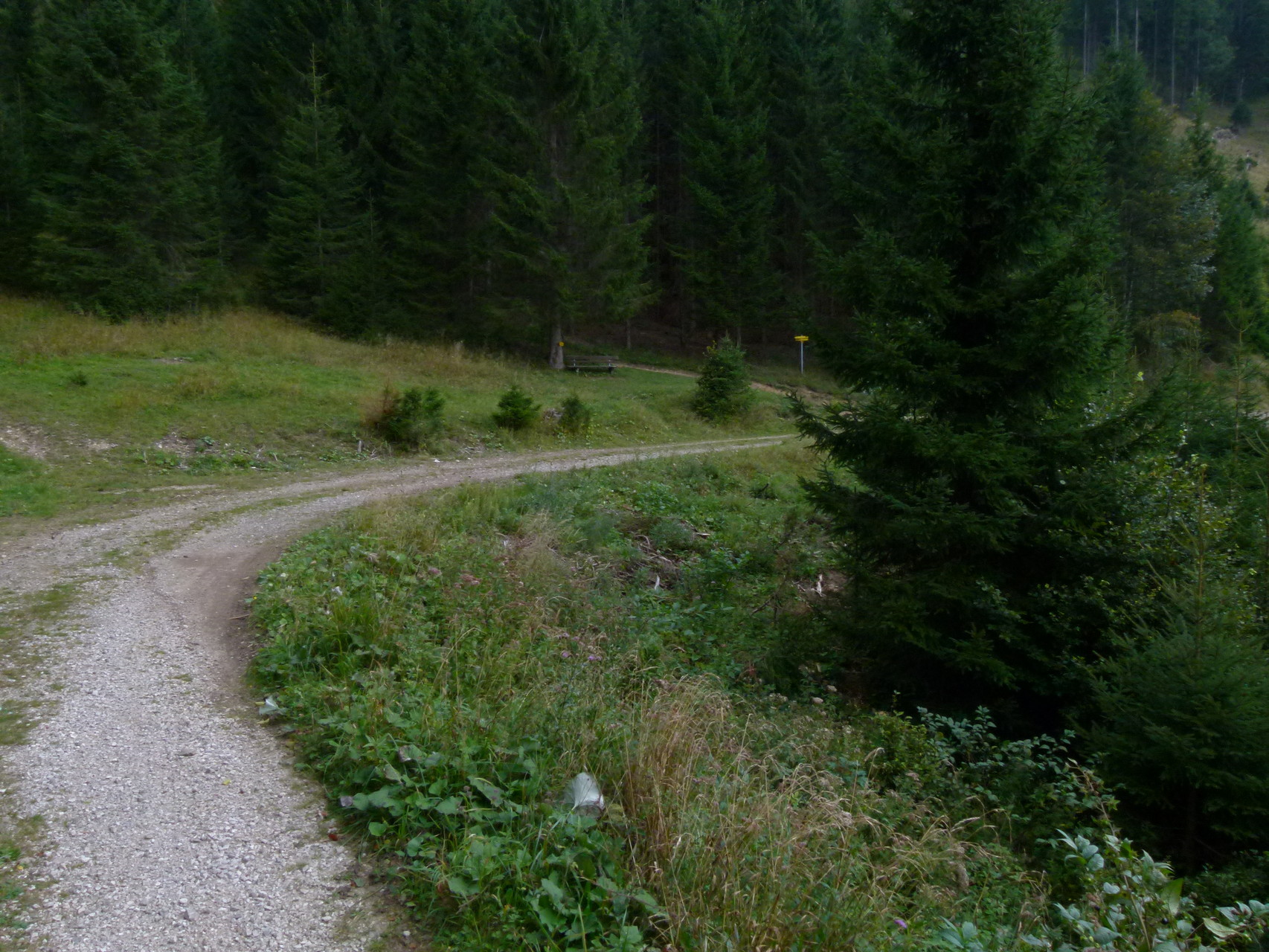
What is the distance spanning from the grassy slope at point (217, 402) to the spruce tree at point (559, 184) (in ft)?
13.4

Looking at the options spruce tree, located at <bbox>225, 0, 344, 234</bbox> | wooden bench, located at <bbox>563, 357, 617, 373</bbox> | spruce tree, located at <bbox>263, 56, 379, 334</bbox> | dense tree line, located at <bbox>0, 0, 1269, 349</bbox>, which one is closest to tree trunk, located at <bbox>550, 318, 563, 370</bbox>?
dense tree line, located at <bbox>0, 0, 1269, 349</bbox>

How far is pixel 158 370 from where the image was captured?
19.4 meters

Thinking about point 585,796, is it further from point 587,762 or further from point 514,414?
point 514,414

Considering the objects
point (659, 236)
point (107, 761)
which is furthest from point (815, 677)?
point (659, 236)

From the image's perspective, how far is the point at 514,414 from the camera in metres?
20.3

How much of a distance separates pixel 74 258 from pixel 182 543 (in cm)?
2001

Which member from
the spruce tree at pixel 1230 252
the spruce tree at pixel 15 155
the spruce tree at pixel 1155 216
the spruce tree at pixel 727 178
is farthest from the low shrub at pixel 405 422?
the spruce tree at pixel 1155 216

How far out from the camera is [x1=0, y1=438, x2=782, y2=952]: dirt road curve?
151 inches

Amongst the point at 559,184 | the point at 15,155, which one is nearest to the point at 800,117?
the point at 559,184

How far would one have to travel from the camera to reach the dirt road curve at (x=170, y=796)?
3.83 meters

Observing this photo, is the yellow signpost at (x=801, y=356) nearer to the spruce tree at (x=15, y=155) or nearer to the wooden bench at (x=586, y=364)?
the wooden bench at (x=586, y=364)

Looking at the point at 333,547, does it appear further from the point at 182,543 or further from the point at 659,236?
the point at 659,236

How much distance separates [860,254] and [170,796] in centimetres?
765

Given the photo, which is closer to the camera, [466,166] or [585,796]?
[585,796]
